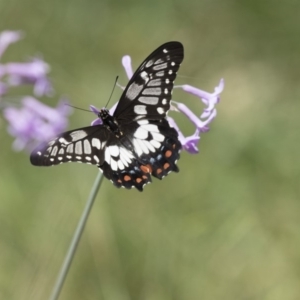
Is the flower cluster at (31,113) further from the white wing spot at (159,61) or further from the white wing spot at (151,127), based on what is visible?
the white wing spot at (159,61)

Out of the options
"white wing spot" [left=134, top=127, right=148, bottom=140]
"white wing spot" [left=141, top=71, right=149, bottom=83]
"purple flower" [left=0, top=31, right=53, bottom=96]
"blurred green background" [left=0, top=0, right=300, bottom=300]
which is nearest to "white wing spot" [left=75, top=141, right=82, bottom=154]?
"white wing spot" [left=134, top=127, right=148, bottom=140]

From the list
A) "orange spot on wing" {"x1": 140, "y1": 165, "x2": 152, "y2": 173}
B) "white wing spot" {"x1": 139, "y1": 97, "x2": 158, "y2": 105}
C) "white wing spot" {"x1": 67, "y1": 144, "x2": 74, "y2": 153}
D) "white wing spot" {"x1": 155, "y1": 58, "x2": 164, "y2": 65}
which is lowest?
"white wing spot" {"x1": 67, "y1": 144, "x2": 74, "y2": 153}

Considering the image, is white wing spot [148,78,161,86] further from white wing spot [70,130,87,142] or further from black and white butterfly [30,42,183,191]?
white wing spot [70,130,87,142]

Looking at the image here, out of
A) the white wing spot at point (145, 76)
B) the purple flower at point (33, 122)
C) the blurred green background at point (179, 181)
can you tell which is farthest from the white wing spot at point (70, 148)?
the purple flower at point (33, 122)

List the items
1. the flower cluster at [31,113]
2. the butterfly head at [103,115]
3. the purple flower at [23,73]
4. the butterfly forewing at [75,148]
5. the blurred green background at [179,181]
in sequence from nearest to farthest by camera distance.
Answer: the butterfly forewing at [75,148] → the butterfly head at [103,115] → the purple flower at [23,73] → the flower cluster at [31,113] → the blurred green background at [179,181]

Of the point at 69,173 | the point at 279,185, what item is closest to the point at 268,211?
the point at 279,185

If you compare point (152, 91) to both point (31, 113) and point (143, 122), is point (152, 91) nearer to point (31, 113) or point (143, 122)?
point (143, 122)

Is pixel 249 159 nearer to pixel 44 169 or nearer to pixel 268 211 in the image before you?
pixel 268 211
